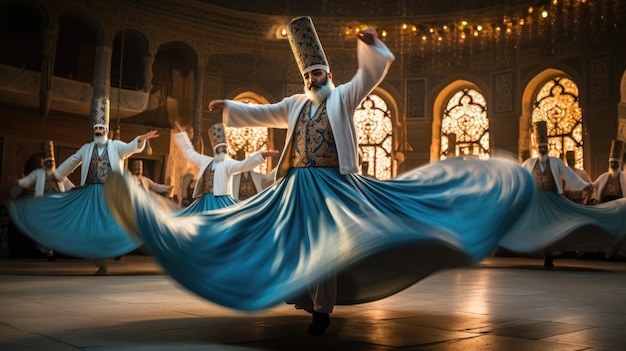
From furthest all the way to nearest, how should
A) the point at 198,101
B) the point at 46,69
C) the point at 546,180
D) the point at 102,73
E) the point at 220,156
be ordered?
1. the point at 198,101
2. the point at 102,73
3. the point at 46,69
4. the point at 546,180
5. the point at 220,156

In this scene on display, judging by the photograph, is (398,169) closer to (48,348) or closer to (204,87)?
(204,87)

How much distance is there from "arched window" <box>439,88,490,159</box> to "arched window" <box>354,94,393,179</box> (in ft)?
4.23

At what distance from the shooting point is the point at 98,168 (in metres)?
6.18

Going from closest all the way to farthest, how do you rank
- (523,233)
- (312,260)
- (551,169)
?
(312,260)
(523,233)
(551,169)

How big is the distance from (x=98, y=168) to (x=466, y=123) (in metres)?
10.00

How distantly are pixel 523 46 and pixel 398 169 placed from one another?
3814mm

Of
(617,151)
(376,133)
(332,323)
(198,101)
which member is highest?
(198,101)

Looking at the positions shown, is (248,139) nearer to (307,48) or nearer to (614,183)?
(614,183)

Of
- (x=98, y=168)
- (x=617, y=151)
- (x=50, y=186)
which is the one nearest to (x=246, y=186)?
(x=50, y=186)

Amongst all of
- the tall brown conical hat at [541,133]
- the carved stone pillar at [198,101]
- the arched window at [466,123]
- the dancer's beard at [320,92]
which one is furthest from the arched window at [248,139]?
the dancer's beard at [320,92]

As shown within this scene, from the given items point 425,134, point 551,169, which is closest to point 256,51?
point 425,134

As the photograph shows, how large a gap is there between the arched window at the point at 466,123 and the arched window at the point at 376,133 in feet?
4.23

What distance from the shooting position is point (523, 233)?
22.5 ft

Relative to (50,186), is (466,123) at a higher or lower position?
higher
